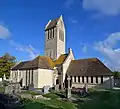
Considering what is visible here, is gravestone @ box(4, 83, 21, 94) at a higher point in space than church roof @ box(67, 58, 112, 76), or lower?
lower

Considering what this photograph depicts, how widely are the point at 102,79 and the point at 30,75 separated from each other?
17.8 metres

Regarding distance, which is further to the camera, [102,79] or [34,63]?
[34,63]

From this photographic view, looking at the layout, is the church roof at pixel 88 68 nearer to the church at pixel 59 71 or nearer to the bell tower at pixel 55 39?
the church at pixel 59 71

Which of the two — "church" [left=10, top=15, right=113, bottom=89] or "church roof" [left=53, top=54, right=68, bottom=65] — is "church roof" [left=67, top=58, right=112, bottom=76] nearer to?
"church" [left=10, top=15, right=113, bottom=89]

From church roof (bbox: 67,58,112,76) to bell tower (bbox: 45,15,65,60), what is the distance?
7.15 m

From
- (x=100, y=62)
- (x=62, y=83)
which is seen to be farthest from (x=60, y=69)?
(x=100, y=62)

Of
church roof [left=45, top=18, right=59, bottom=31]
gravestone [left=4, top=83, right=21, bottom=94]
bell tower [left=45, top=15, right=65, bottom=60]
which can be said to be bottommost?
gravestone [left=4, top=83, right=21, bottom=94]

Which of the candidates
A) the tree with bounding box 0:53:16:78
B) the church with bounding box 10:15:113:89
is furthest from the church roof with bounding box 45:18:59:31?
the tree with bounding box 0:53:16:78

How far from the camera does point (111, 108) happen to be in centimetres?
188

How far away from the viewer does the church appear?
37469 mm

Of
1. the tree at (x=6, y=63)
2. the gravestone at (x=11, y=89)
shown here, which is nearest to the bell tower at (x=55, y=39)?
the tree at (x=6, y=63)

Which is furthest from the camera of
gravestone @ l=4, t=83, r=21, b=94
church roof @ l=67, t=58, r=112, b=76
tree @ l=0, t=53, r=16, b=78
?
tree @ l=0, t=53, r=16, b=78

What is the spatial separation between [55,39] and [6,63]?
23.4 meters

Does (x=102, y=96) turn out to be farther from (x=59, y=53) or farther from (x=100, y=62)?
(x=59, y=53)
